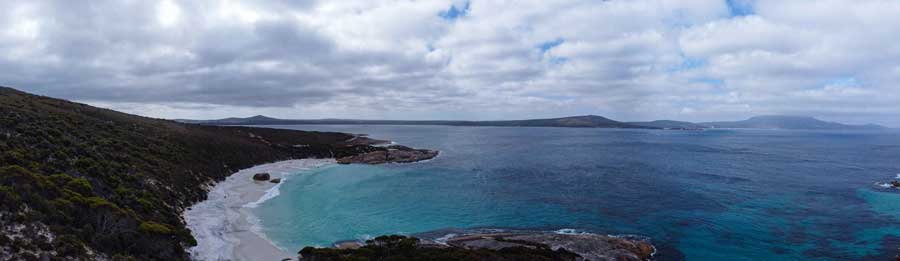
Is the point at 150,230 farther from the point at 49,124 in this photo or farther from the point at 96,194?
the point at 49,124

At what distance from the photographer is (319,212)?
35.1 m

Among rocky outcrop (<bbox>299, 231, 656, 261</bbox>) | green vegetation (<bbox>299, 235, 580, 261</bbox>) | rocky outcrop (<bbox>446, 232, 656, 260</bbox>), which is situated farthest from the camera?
rocky outcrop (<bbox>446, 232, 656, 260</bbox>)

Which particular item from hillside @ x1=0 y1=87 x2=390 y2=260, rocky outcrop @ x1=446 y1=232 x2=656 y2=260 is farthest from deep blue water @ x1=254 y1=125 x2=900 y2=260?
hillside @ x1=0 y1=87 x2=390 y2=260

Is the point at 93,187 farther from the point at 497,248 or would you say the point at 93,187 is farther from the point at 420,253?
the point at 497,248

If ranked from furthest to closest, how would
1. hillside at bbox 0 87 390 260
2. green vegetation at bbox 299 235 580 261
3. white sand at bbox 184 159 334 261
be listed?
white sand at bbox 184 159 334 261 → green vegetation at bbox 299 235 580 261 → hillside at bbox 0 87 390 260

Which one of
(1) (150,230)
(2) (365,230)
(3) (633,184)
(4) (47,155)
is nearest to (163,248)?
(1) (150,230)

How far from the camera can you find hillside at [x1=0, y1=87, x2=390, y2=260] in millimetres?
15625

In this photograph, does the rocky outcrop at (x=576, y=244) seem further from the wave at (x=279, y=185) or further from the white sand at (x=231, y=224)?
the wave at (x=279, y=185)

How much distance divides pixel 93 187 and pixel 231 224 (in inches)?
315

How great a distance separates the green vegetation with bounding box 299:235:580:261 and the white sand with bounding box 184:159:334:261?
142 inches

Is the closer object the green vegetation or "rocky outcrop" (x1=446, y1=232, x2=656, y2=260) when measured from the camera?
the green vegetation

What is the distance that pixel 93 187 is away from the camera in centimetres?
2438

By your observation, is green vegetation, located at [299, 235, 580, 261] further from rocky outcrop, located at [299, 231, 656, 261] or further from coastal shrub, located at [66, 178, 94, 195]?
coastal shrub, located at [66, 178, 94, 195]

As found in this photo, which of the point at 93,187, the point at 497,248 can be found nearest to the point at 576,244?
the point at 497,248
